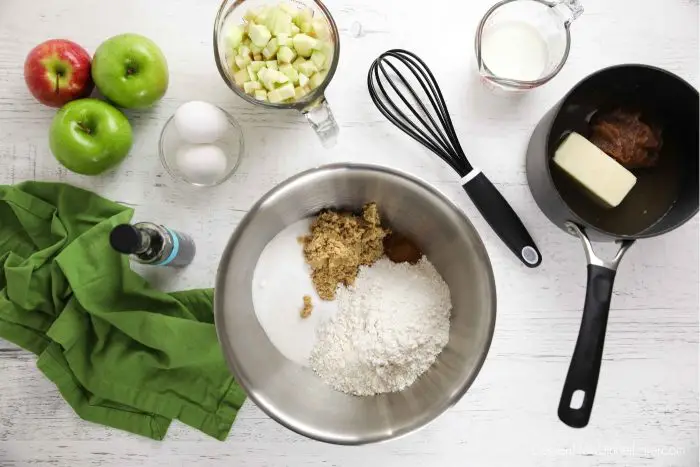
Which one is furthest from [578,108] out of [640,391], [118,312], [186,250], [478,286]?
[118,312]

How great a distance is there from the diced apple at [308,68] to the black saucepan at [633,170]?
32cm

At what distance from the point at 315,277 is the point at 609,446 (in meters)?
0.52

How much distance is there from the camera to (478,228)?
80cm

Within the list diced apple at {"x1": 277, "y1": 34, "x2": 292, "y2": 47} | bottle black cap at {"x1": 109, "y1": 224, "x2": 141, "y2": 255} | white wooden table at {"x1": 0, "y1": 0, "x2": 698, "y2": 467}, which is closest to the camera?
bottle black cap at {"x1": 109, "y1": 224, "x2": 141, "y2": 255}

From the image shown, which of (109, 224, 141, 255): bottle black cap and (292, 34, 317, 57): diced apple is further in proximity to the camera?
(292, 34, 317, 57): diced apple

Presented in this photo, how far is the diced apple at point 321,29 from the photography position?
28.9 inches

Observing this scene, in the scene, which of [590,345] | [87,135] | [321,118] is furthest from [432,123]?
[87,135]

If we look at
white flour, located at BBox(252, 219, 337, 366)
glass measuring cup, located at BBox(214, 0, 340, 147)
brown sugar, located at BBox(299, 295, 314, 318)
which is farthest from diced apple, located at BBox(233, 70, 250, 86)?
brown sugar, located at BBox(299, 295, 314, 318)

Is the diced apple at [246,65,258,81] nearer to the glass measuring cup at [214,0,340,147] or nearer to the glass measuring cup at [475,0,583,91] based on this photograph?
the glass measuring cup at [214,0,340,147]

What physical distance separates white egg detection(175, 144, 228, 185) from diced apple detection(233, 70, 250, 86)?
0.10 metres

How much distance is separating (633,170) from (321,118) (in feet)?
1.49

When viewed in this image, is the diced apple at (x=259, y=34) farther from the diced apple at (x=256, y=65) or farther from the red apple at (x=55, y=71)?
the red apple at (x=55, y=71)

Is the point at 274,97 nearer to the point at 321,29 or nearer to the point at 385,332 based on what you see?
the point at 321,29

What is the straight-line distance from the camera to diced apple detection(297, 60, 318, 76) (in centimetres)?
72
